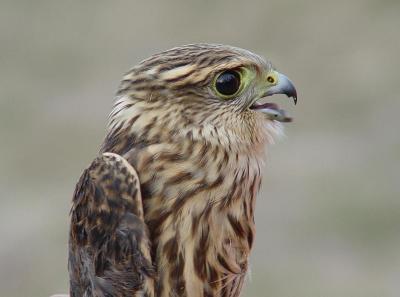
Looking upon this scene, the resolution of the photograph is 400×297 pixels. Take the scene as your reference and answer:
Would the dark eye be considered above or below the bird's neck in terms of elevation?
above

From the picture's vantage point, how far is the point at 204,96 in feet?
15.4

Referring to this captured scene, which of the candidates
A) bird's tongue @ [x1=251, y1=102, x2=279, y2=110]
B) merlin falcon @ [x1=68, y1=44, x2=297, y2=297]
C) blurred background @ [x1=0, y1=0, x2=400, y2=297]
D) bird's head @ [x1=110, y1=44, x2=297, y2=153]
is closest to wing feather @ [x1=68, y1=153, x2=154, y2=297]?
merlin falcon @ [x1=68, y1=44, x2=297, y2=297]

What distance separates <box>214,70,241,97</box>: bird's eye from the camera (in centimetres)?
472

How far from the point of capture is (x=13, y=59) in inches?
714

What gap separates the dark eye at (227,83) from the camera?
472cm

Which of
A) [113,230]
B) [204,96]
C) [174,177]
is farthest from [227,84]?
[113,230]

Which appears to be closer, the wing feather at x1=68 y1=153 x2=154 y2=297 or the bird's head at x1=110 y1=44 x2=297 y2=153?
the wing feather at x1=68 y1=153 x2=154 y2=297

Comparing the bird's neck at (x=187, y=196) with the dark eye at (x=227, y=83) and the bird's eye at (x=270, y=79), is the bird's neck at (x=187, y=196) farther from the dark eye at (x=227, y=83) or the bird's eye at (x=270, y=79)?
the bird's eye at (x=270, y=79)

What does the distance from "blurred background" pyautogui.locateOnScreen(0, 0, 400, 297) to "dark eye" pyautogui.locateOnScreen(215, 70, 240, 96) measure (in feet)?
18.2

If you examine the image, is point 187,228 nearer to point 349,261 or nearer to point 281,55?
point 349,261

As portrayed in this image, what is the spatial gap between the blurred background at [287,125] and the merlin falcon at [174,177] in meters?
5.53

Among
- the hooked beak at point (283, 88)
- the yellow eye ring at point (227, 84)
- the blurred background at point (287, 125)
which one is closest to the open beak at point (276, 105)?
Answer: the hooked beak at point (283, 88)

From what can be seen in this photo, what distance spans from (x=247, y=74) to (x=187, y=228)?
0.82m

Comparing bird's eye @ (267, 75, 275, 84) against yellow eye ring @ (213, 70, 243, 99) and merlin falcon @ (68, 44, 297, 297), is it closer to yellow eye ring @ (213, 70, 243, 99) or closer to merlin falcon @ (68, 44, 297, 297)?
merlin falcon @ (68, 44, 297, 297)
